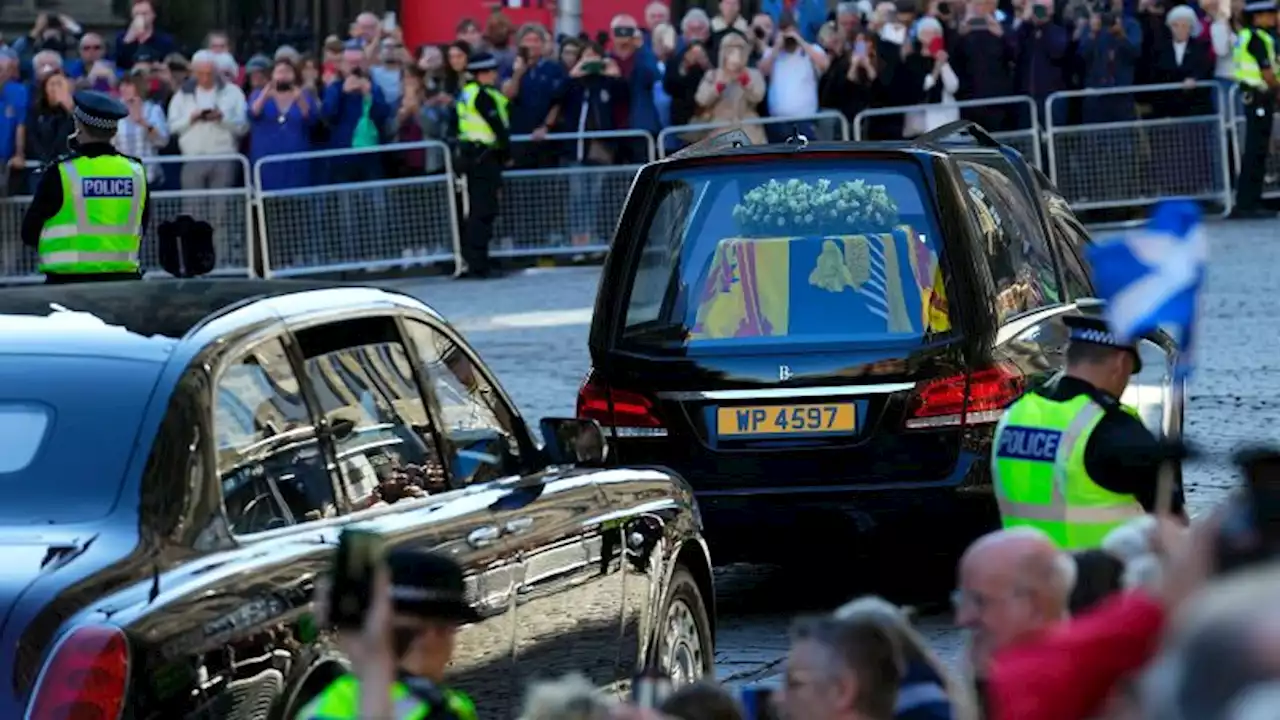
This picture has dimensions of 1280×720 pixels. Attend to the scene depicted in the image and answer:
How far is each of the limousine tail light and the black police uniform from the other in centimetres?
203

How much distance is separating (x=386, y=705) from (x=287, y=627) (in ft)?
5.56

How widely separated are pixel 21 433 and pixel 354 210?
18408 millimetres

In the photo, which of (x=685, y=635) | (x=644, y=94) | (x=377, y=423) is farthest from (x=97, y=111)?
(x=644, y=94)

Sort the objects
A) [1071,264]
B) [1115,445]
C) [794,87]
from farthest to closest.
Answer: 1. [794,87]
2. [1071,264]
3. [1115,445]

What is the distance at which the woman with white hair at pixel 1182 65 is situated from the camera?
25109 millimetres

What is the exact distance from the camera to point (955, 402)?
950 centimetres

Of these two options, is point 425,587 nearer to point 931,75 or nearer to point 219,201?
point 219,201

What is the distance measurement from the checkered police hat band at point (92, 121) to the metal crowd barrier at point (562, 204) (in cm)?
1235

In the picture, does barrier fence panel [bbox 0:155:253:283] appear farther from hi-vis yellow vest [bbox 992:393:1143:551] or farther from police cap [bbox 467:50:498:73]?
hi-vis yellow vest [bbox 992:393:1143:551]

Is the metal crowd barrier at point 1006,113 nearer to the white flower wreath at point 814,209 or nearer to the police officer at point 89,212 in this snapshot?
the police officer at point 89,212

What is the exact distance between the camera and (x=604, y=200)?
80.2ft

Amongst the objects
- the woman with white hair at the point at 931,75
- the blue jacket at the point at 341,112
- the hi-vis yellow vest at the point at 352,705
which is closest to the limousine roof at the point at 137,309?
the hi-vis yellow vest at the point at 352,705

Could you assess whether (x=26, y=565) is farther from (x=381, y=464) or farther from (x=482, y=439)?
(x=482, y=439)

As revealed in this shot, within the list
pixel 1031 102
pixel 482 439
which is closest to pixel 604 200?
pixel 1031 102
